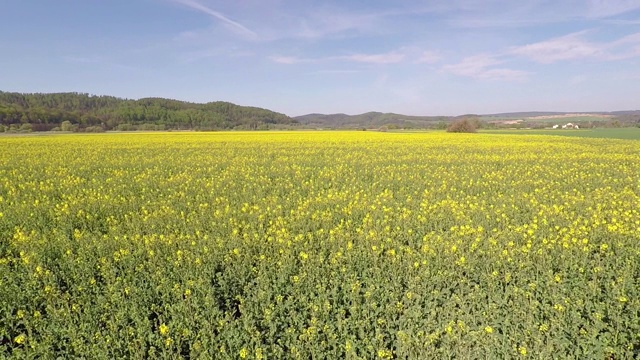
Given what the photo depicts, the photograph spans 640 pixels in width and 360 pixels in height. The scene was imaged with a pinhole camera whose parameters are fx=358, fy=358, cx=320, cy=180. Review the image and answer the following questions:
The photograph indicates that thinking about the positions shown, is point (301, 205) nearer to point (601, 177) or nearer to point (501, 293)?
point (501, 293)

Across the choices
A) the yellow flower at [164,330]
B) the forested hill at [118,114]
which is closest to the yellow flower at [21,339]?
the yellow flower at [164,330]

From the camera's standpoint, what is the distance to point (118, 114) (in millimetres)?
92062

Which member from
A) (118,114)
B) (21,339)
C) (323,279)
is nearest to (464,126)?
(323,279)

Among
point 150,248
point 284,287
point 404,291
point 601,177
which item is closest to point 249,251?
point 284,287

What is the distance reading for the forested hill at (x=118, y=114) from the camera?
7562 centimetres

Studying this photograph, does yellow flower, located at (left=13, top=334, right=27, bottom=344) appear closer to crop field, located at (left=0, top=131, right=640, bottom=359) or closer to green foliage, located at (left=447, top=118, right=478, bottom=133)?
crop field, located at (left=0, top=131, right=640, bottom=359)

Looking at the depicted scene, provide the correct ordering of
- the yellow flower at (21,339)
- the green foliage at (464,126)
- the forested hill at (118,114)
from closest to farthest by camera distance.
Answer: the yellow flower at (21,339) < the green foliage at (464,126) < the forested hill at (118,114)

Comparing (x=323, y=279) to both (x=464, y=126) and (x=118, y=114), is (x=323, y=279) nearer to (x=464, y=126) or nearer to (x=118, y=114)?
(x=464, y=126)

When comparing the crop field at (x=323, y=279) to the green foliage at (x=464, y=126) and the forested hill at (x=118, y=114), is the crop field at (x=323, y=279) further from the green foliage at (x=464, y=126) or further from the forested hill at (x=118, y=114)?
the forested hill at (x=118, y=114)

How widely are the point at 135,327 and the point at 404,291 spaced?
3.22m

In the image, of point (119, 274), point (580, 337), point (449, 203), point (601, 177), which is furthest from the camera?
point (601, 177)

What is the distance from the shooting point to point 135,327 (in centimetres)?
397

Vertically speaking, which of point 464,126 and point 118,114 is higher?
point 118,114

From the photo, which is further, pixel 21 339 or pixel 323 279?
pixel 323 279
